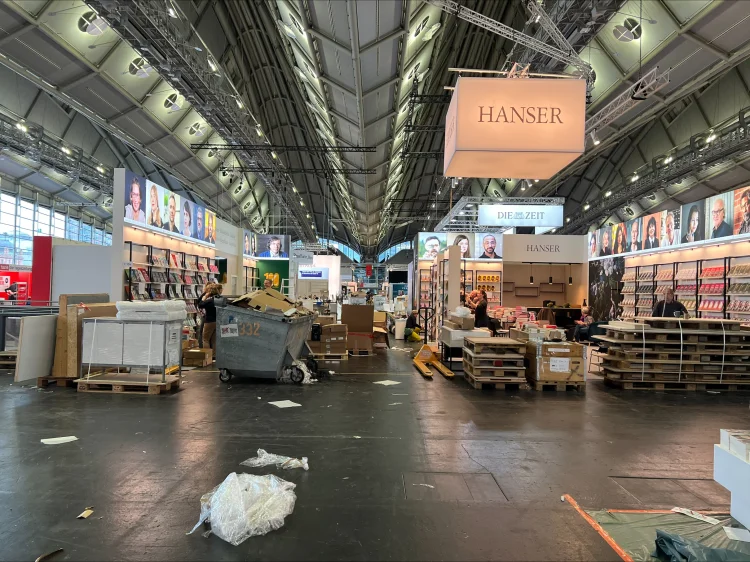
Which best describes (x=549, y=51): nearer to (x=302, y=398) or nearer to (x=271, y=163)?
(x=302, y=398)

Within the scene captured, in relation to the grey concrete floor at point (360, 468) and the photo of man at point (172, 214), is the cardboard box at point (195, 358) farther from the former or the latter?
the photo of man at point (172, 214)

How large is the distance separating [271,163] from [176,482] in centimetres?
1341

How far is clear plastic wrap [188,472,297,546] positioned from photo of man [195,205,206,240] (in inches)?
434

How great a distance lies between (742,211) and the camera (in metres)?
9.18

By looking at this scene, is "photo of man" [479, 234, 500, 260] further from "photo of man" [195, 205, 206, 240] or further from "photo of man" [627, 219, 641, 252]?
"photo of man" [195, 205, 206, 240]

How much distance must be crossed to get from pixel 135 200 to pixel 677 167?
14.4 meters

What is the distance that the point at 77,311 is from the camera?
633 centimetres

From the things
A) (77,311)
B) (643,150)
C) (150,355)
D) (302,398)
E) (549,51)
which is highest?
(643,150)

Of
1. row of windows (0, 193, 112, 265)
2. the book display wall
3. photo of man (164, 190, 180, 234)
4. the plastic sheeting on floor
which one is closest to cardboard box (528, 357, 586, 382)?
the plastic sheeting on floor

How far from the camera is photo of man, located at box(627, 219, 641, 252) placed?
519 inches

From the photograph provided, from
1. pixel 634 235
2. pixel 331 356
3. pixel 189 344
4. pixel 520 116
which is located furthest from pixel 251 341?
pixel 634 235

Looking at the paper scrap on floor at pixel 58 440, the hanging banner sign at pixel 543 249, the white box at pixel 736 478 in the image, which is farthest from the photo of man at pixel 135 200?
the hanging banner sign at pixel 543 249

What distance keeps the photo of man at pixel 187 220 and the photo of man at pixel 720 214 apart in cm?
1327

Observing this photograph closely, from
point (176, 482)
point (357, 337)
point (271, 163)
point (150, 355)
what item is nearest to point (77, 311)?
point (150, 355)
